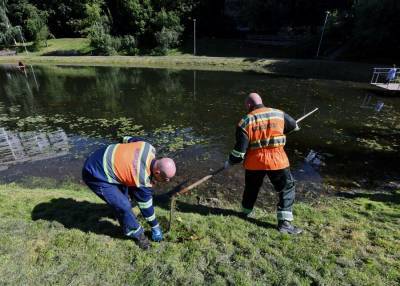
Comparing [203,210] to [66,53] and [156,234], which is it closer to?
[156,234]

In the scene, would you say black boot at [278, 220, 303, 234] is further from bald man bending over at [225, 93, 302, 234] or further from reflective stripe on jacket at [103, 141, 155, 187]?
reflective stripe on jacket at [103, 141, 155, 187]

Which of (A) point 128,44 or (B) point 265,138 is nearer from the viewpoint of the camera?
(B) point 265,138

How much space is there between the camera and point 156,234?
5504mm

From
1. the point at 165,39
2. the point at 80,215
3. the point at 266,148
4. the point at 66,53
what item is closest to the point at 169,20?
the point at 165,39

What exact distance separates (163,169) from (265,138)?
81.5 inches

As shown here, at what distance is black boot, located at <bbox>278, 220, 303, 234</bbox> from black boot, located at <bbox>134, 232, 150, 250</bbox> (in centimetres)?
266

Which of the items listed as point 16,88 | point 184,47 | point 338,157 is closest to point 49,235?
point 338,157

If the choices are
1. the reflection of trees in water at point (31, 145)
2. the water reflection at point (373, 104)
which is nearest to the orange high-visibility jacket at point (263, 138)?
the reflection of trees in water at point (31, 145)

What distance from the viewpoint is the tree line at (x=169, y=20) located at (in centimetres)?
4634

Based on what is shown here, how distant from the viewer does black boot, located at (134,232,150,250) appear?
532 centimetres

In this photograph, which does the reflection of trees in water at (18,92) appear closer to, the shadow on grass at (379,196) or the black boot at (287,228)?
the black boot at (287,228)

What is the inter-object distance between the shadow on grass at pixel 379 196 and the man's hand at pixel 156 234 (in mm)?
5559

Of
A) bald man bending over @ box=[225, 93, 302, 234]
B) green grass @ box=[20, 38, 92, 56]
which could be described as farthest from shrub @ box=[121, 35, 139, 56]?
bald man bending over @ box=[225, 93, 302, 234]

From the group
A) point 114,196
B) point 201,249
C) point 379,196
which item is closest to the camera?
point 114,196
